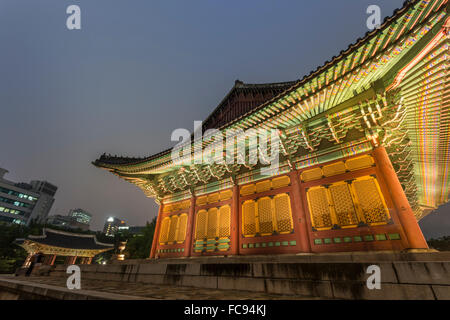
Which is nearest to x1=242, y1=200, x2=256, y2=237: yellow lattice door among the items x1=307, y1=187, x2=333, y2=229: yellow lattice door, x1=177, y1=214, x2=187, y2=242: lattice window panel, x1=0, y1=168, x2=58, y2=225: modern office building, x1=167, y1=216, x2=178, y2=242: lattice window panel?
x1=307, y1=187, x2=333, y2=229: yellow lattice door

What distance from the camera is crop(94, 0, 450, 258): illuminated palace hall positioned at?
4672 mm

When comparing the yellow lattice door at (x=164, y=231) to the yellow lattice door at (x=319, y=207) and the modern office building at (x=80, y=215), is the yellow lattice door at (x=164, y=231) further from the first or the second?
the modern office building at (x=80, y=215)

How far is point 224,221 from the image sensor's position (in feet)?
30.5

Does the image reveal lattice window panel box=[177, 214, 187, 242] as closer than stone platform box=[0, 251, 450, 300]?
No

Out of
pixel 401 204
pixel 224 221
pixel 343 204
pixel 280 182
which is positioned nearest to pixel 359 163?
pixel 343 204

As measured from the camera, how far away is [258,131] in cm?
766

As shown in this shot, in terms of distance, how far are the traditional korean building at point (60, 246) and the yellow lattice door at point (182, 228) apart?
1849 cm

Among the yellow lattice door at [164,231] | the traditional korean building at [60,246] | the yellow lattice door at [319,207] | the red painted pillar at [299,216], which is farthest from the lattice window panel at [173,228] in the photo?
the traditional korean building at [60,246]

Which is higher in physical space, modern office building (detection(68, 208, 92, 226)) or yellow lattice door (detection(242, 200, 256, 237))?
modern office building (detection(68, 208, 92, 226))

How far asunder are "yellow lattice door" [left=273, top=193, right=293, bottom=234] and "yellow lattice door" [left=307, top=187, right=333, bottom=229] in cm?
85

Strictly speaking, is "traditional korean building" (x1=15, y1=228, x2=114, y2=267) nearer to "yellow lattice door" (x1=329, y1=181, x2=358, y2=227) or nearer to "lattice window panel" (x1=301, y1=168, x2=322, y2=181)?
"lattice window panel" (x1=301, y1=168, x2=322, y2=181)

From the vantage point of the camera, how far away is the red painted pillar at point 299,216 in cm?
667

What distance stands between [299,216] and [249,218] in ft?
7.58
